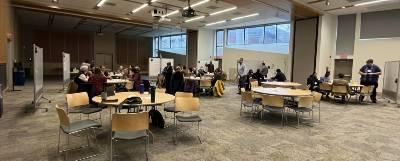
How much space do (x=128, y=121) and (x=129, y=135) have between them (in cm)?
30

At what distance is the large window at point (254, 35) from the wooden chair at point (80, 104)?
13234 millimetres

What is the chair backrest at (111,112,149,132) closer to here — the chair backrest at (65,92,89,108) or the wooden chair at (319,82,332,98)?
the chair backrest at (65,92,89,108)

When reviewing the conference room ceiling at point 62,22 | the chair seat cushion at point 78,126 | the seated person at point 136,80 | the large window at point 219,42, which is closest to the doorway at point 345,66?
the large window at point 219,42

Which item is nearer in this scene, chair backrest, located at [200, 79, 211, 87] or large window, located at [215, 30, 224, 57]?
chair backrest, located at [200, 79, 211, 87]

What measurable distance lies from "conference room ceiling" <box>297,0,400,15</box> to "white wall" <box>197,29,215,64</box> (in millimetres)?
8609

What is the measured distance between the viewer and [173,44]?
2298cm

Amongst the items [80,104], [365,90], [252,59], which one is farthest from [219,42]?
[80,104]

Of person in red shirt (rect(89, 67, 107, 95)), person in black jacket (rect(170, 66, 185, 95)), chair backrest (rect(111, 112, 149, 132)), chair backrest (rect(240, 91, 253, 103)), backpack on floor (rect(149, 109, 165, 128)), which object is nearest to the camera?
chair backrest (rect(111, 112, 149, 132))

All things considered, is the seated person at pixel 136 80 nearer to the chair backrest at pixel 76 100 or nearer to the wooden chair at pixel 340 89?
the chair backrest at pixel 76 100

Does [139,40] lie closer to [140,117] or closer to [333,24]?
[333,24]

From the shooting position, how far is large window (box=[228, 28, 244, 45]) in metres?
17.1

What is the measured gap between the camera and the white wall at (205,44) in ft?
57.0

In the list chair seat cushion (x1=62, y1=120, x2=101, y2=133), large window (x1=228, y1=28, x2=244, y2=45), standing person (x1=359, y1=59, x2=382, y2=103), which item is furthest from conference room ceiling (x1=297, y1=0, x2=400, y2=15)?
chair seat cushion (x1=62, y1=120, x2=101, y2=133)

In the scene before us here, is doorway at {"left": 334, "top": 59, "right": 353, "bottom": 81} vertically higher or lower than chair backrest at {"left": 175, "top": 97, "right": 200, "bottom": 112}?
higher
